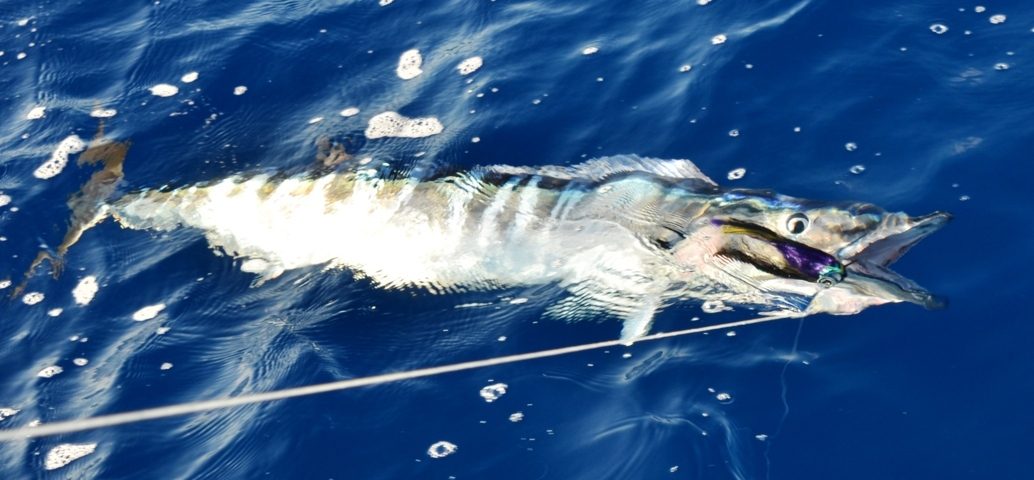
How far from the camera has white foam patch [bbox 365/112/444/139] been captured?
7316 mm

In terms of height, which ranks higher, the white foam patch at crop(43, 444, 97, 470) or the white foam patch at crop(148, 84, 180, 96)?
the white foam patch at crop(148, 84, 180, 96)

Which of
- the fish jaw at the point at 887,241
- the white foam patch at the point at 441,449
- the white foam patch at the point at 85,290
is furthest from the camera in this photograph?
the white foam patch at the point at 85,290

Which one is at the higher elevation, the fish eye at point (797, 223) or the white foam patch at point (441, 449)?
the fish eye at point (797, 223)

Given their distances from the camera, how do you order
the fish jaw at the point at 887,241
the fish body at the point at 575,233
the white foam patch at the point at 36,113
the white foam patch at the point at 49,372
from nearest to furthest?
1. the fish jaw at the point at 887,241
2. the fish body at the point at 575,233
3. the white foam patch at the point at 49,372
4. the white foam patch at the point at 36,113

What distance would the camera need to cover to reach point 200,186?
22.8 feet

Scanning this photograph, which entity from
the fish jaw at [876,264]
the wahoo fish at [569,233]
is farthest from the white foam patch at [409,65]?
the fish jaw at [876,264]

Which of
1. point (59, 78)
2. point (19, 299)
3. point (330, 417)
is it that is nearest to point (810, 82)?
point (330, 417)

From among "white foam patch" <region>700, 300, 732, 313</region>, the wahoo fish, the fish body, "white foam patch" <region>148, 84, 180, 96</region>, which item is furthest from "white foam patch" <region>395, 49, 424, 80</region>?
"white foam patch" <region>700, 300, 732, 313</region>

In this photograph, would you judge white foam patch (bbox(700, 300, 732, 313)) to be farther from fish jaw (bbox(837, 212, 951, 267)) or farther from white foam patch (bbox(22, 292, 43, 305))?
white foam patch (bbox(22, 292, 43, 305))

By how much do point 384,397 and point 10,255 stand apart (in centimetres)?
317

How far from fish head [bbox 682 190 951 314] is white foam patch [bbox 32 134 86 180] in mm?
4947

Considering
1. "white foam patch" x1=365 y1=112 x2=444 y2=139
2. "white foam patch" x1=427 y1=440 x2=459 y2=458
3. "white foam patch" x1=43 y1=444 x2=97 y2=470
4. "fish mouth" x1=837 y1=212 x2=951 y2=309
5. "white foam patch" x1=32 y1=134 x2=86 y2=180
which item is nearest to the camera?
"fish mouth" x1=837 y1=212 x2=951 y2=309

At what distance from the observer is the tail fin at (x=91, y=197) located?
22.0 ft

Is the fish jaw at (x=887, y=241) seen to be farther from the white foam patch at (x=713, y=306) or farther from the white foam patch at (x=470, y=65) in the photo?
the white foam patch at (x=470, y=65)
